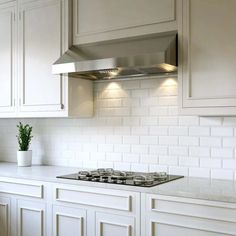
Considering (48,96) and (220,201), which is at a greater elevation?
(48,96)

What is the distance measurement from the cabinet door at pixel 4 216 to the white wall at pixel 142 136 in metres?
0.65

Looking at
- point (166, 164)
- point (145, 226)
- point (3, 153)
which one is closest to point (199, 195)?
point (145, 226)

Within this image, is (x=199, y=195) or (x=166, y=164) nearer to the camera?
(x=199, y=195)

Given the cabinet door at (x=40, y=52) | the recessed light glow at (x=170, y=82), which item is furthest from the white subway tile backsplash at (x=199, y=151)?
the cabinet door at (x=40, y=52)

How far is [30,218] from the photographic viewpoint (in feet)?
9.68

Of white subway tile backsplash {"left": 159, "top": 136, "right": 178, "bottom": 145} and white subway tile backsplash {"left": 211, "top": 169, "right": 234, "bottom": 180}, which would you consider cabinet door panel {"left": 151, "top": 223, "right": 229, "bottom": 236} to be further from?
white subway tile backsplash {"left": 159, "top": 136, "right": 178, "bottom": 145}

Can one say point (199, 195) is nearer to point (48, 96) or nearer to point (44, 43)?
point (48, 96)

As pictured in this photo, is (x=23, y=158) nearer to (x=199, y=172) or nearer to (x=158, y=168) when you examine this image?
(x=158, y=168)

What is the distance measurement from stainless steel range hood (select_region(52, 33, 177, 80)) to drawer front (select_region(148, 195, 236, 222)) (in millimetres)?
917

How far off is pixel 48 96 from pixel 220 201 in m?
1.76

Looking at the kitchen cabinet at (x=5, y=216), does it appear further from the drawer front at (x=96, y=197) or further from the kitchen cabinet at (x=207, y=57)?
the kitchen cabinet at (x=207, y=57)

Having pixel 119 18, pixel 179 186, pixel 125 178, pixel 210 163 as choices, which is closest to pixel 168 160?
pixel 210 163

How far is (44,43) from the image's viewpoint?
3.19 metres

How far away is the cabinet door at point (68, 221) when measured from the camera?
104 inches
